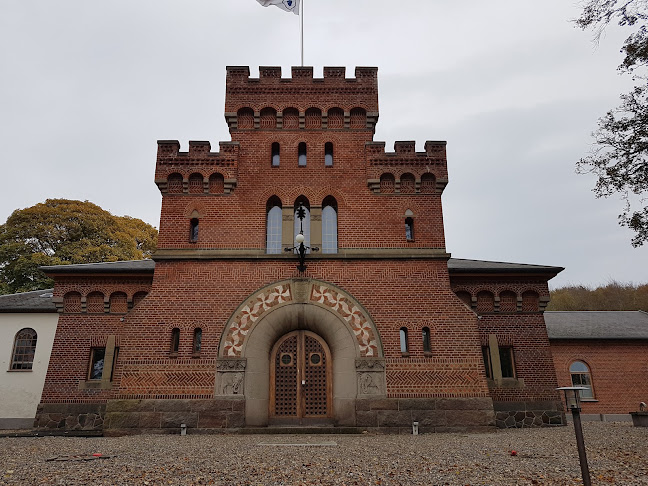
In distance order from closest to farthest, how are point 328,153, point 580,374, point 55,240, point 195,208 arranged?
point 195,208
point 328,153
point 580,374
point 55,240

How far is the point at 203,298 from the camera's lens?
48.1 feet

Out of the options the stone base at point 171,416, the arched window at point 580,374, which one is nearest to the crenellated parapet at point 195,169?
the stone base at point 171,416

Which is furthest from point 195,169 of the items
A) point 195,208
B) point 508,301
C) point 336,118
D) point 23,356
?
point 508,301

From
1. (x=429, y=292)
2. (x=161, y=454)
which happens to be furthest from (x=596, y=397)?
(x=161, y=454)

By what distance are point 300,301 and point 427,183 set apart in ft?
20.2

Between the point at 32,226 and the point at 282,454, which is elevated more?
the point at 32,226

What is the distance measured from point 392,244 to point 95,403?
11.9 metres

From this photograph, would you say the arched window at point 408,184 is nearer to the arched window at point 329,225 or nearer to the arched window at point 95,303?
the arched window at point 329,225

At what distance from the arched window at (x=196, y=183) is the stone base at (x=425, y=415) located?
880 centimetres

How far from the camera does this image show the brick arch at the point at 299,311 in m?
14.2

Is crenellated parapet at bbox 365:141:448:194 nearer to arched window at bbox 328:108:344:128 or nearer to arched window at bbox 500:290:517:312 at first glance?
arched window at bbox 328:108:344:128

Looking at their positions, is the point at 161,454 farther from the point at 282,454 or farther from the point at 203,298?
the point at 203,298

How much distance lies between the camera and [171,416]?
1341cm

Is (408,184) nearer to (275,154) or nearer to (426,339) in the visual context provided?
(275,154)
